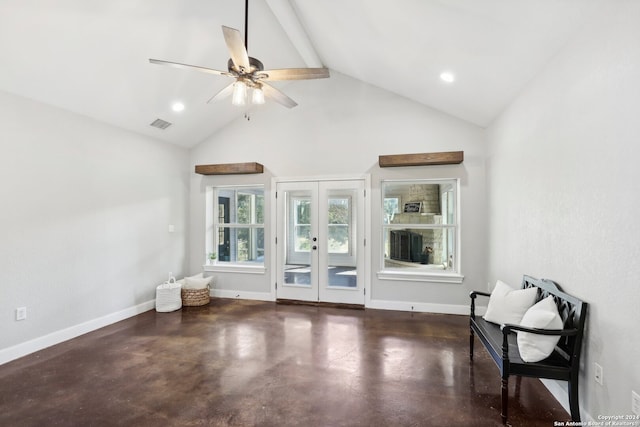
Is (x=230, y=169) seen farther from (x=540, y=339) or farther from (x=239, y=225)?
(x=540, y=339)

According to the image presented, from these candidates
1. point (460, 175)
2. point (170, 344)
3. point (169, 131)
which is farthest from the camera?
point (169, 131)

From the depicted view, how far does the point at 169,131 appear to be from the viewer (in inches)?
190

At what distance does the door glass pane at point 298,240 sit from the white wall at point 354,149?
36 cm

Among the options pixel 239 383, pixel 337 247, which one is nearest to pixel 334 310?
pixel 337 247

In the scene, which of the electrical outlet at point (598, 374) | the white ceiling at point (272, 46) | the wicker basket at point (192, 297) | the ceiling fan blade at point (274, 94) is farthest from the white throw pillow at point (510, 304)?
the wicker basket at point (192, 297)

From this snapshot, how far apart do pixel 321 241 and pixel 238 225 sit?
1.59 meters

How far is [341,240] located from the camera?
4941 millimetres

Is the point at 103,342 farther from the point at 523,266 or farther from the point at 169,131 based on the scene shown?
the point at 523,266

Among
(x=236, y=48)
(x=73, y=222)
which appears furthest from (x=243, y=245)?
(x=236, y=48)

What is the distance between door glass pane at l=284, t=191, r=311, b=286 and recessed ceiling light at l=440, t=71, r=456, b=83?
8.36 feet

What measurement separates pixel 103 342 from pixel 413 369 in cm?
342

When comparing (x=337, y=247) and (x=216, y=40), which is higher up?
(x=216, y=40)

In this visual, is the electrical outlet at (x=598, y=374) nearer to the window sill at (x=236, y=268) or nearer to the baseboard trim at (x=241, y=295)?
the baseboard trim at (x=241, y=295)

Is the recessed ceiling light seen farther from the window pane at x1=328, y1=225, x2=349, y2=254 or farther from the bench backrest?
the window pane at x1=328, y1=225, x2=349, y2=254
